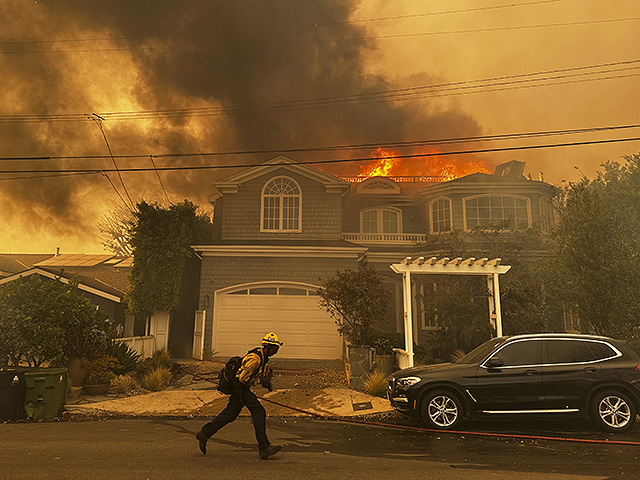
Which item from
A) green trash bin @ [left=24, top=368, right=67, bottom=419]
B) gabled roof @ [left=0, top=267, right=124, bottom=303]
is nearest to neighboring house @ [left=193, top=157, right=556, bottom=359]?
gabled roof @ [left=0, top=267, right=124, bottom=303]

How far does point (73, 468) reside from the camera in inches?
222

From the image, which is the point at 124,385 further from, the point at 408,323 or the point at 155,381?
the point at 408,323

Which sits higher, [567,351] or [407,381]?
[567,351]

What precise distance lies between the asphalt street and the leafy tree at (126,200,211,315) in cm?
852

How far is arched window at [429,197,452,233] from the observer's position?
21422 mm

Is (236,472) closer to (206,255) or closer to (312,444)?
(312,444)

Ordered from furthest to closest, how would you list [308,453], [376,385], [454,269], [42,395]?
1. [454,269]
2. [376,385]
3. [42,395]
4. [308,453]

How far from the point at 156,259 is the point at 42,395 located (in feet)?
27.5

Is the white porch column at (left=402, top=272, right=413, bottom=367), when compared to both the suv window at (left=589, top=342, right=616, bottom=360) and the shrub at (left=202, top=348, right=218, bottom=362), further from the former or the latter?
the shrub at (left=202, top=348, right=218, bottom=362)

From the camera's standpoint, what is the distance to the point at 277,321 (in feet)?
57.5

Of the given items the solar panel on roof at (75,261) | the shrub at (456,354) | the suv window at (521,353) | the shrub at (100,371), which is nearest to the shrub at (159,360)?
the shrub at (100,371)

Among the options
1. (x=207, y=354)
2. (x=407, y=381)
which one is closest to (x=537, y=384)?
A: (x=407, y=381)

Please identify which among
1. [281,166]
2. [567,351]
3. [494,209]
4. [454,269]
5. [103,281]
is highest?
[281,166]

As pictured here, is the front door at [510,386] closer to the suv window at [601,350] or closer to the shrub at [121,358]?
the suv window at [601,350]
